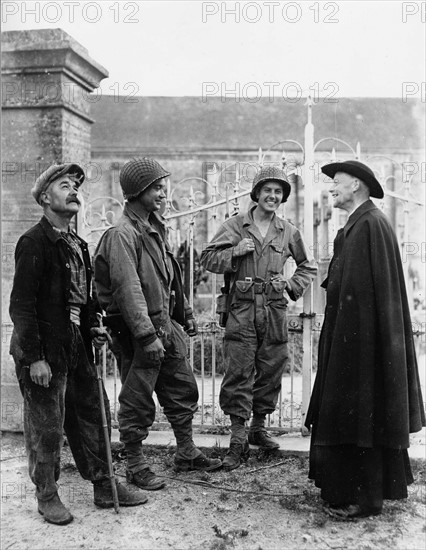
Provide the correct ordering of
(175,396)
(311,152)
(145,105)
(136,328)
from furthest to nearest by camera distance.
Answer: (145,105) < (311,152) < (175,396) < (136,328)

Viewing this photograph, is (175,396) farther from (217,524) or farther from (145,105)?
(145,105)

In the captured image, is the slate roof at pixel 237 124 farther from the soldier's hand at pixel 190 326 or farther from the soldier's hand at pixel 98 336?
the soldier's hand at pixel 98 336

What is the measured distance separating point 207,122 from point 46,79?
21.5 meters

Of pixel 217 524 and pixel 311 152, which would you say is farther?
pixel 311 152

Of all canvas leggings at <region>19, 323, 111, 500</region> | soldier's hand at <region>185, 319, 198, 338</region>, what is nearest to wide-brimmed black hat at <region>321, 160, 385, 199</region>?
soldier's hand at <region>185, 319, 198, 338</region>

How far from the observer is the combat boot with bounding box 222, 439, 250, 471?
14.9ft

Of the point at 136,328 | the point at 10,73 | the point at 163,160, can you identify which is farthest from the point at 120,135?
the point at 136,328

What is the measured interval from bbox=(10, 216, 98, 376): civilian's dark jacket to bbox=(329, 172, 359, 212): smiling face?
1.70 metres

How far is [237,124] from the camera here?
2581 centimetres

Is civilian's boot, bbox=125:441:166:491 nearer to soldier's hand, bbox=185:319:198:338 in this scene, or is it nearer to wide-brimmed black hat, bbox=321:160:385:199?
soldier's hand, bbox=185:319:198:338

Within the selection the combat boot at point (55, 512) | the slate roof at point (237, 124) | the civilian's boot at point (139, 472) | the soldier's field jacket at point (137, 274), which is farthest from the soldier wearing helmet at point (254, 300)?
the slate roof at point (237, 124)

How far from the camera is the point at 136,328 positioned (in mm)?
3912

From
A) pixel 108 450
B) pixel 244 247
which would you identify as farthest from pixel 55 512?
pixel 244 247

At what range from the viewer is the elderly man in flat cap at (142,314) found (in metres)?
3.97
